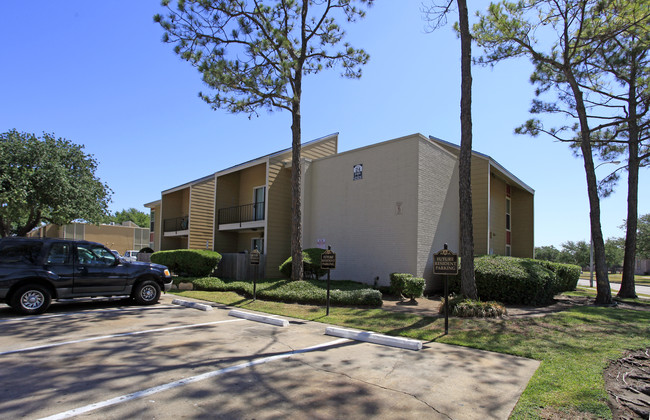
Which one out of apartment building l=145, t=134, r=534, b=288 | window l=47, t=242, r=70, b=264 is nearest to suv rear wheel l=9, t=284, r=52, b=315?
window l=47, t=242, r=70, b=264

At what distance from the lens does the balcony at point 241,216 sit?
19.2 metres

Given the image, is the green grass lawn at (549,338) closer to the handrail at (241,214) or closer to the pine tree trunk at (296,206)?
the pine tree trunk at (296,206)

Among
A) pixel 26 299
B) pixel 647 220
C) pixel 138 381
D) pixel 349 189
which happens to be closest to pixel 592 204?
pixel 349 189

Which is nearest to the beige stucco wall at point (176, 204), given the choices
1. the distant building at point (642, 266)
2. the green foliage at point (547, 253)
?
the green foliage at point (547, 253)

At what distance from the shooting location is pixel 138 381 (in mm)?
4582

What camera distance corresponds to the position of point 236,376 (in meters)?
4.87

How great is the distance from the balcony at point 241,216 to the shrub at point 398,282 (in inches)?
312

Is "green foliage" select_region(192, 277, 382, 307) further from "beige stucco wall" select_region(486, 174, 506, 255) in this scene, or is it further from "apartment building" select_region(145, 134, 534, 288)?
"beige stucco wall" select_region(486, 174, 506, 255)

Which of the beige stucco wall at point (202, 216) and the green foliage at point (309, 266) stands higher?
the beige stucco wall at point (202, 216)

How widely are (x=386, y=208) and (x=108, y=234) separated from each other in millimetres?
47426

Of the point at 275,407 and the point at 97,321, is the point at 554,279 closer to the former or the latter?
the point at 275,407

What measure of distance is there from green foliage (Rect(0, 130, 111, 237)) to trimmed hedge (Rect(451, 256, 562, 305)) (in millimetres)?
19198

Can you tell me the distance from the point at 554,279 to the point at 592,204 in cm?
328

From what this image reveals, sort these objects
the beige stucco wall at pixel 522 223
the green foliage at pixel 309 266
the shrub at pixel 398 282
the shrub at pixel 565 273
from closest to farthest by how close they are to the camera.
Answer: the shrub at pixel 398 282 < the green foliage at pixel 309 266 < the shrub at pixel 565 273 < the beige stucco wall at pixel 522 223
